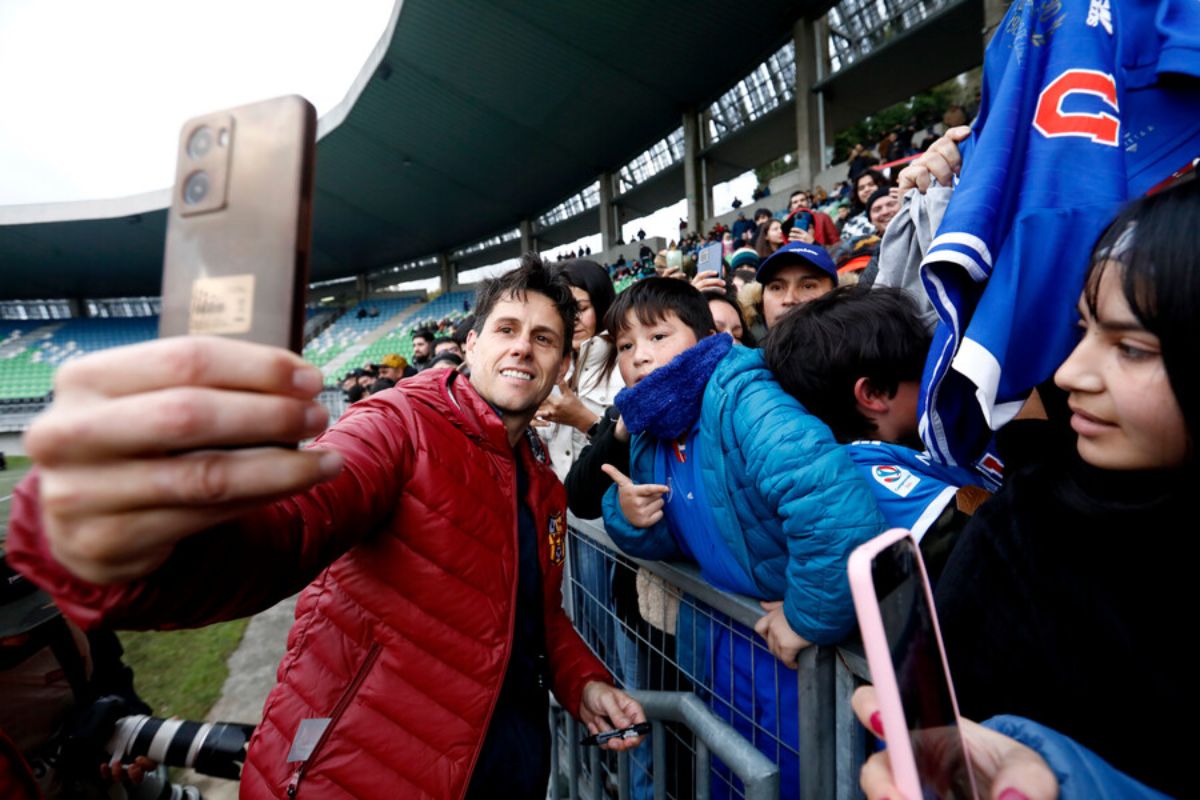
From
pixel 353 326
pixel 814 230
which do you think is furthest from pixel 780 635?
pixel 353 326

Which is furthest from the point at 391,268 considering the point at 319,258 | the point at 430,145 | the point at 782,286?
the point at 782,286

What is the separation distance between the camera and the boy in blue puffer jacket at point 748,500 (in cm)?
98

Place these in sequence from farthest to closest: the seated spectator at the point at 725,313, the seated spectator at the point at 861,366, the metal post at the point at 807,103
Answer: the metal post at the point at 807,103 → the seated spectator at the point at 725,313 → the seated spectator at the point at 861,366

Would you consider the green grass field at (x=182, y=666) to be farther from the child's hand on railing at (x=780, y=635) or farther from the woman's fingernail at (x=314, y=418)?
the woman's fingernail at (x=314, y=418)

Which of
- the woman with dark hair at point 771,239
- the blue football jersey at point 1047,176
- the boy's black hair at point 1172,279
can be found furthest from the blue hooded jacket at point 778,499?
the woman with dark hair at point 771,239

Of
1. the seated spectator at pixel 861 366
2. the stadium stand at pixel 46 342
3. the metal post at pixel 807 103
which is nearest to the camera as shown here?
the seated spectator at pixel 861 366

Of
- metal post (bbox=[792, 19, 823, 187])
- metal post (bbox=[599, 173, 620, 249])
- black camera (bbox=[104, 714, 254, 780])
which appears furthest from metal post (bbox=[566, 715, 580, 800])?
metal post (bbox=[599, 173, 620, 249])

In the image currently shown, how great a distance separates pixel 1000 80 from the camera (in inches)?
41.3

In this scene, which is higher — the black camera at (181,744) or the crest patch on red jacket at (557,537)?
the crest patch on red jacket at (557,537)

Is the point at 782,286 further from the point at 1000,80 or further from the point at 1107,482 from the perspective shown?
the point at 1107,482

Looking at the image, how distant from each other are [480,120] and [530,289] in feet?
50.8

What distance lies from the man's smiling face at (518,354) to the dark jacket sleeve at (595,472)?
1.01 ft

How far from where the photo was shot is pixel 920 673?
54cm

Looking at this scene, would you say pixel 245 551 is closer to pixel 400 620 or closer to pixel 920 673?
pixel 400 620
